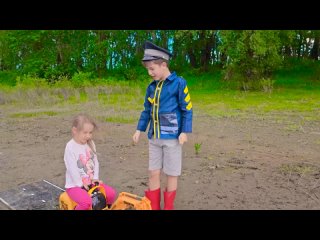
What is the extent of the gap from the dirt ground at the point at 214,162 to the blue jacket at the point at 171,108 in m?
0.91

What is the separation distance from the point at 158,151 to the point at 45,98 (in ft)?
34.0

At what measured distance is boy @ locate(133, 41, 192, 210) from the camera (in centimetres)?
340

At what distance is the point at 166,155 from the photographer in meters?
3.51

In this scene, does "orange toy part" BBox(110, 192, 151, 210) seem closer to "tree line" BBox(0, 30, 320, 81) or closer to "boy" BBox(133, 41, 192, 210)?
"boy" BBox(133, 41, 192, 210)

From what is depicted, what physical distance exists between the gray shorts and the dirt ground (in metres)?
0.56

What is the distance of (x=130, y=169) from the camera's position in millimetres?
5195

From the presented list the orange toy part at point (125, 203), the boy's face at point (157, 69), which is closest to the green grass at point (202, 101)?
the boy's face at point (157, 69)

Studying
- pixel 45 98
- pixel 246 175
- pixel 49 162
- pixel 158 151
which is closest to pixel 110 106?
pixel 45 98

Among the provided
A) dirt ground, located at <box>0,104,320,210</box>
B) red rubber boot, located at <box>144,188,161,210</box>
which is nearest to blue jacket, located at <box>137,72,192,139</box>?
red rubber boot, located at <box>144,188,161,210</box>

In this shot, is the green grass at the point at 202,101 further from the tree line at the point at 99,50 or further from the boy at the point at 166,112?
the tree line at the point at 99,50

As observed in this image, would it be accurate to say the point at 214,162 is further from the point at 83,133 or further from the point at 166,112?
the point at 83,133

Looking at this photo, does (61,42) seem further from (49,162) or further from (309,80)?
(49,162)

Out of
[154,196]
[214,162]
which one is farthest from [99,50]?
[154,196]

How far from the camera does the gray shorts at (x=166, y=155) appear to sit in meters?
3.48
